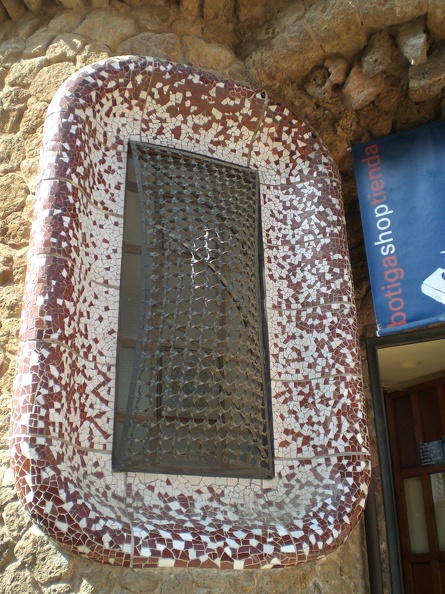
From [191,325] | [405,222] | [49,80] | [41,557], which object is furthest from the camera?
[405,222]

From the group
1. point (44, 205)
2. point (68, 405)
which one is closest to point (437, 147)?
point (44, 205)

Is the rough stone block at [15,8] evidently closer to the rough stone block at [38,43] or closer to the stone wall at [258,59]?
the stone wall at [258,59]

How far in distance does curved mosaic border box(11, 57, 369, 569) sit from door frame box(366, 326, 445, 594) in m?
0.89

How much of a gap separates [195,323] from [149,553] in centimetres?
123

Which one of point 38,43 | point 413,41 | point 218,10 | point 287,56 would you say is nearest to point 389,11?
point 413,41

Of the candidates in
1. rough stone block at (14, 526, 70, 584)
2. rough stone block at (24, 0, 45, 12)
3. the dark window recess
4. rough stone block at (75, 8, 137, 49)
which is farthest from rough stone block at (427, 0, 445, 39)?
rough stone block at (14, 526, 70, 584)

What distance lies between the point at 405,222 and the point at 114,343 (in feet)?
6.30

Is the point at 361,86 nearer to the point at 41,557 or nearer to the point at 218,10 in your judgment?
the point at 218,10

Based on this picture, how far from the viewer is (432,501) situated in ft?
17.8

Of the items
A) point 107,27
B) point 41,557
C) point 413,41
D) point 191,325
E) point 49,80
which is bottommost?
point 41,557

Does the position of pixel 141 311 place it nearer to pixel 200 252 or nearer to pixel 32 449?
pixel 200 252

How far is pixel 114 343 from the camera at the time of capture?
3.60 meters

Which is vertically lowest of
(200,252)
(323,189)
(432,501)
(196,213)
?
(432,501)

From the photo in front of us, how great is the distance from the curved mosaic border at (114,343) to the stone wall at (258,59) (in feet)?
0.68
